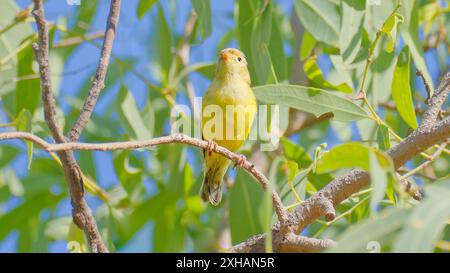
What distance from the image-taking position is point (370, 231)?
5.91 ft

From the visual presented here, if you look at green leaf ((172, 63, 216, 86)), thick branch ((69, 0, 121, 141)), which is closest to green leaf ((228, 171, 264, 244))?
green leaf ((172, 63, 216, 86))

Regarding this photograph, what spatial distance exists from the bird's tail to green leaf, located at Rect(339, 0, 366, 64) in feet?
4.36

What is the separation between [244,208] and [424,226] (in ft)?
7.24

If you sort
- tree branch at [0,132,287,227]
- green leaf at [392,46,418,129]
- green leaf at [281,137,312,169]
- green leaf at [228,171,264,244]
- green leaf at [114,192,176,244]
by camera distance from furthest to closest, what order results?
green leaf at [114,192,176,244], green leaf at [281,137,312,169], green leaf at [228,171,264,244], green leaf at [392,46,418,129], tree branch at [0,132,287,227]

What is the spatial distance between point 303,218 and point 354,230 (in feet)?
3.24

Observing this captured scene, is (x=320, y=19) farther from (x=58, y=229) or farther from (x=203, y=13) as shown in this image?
(x=58, y=229)

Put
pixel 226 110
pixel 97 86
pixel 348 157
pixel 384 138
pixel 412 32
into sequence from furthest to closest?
pixel 226 110 → pixel 412 32 → pixel 384 138 → pixel 97 86 → pixel 348 157

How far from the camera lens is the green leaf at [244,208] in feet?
12.5

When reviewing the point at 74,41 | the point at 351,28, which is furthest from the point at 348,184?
the point at 74,41

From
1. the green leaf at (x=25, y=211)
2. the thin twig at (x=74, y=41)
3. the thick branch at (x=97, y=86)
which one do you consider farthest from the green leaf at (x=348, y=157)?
the green leaf at (x=25, y=211)

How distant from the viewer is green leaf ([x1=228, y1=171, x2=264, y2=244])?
3811 mm

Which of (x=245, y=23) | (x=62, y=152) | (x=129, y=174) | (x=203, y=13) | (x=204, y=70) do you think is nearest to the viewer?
(x=62, y=152)

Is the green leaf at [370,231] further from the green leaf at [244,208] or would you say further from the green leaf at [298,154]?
the green leaf at [298,154]

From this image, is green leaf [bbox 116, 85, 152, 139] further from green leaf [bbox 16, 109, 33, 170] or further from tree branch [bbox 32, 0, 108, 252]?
tree branch [bbox 32, 0, 108, 252]
